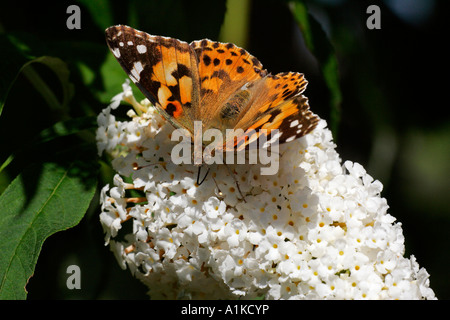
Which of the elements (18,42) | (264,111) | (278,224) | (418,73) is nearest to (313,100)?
(418,73)

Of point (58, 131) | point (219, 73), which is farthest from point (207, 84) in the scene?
point (58, 131)

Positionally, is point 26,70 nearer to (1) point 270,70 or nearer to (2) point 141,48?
(2) point 141,48

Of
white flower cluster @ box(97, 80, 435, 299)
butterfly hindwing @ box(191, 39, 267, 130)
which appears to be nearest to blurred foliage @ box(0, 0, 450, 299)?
white flower cluster @ box(97, 80, 435, 299)

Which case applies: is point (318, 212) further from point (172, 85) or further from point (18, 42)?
point (18, 42)

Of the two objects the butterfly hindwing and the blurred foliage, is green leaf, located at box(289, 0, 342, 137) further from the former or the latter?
the butterfly hindwing

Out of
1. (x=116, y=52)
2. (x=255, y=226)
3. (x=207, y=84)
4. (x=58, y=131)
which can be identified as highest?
(x=116, y=52)

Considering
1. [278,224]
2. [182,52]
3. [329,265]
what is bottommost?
[329,265]
